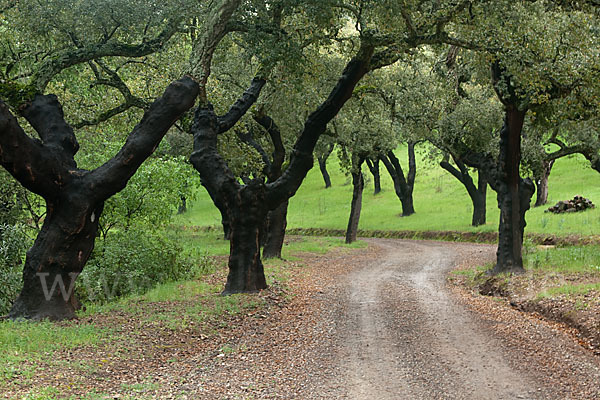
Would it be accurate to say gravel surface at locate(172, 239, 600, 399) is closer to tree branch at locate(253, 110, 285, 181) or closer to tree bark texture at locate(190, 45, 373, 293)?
tree bark texture at locate(190, 45, 373, 293)

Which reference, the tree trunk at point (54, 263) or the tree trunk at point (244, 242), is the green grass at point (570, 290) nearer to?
the tree trunk at point (244, 242)

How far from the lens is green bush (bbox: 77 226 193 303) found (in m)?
14.6

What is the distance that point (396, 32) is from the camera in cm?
1230

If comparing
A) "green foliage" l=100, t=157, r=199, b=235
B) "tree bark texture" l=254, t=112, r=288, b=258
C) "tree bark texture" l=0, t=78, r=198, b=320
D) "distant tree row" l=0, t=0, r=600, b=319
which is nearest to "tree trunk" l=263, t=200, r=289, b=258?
"tree bark texture" l=254, t=112, r=288, b=258

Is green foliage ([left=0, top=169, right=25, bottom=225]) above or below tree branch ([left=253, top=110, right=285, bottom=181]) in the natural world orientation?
below

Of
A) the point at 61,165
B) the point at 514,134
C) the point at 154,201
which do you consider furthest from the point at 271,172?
the point at 61,165

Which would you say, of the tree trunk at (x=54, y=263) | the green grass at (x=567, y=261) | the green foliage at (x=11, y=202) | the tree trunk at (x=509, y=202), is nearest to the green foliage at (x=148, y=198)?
the green foliage at (x=11, y=202)

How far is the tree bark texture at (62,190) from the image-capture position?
1029cm

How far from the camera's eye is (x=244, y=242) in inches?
531

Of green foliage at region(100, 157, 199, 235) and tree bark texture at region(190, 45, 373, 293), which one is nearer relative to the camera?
tree bark texture at region(190, 45, 373, 293)

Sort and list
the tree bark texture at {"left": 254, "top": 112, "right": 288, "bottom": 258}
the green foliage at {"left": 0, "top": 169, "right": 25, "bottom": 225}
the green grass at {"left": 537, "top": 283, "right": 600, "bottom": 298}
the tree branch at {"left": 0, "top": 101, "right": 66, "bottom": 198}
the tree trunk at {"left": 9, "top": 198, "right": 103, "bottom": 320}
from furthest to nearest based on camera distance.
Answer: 1. the tree bark texture at {"left": 254, "top": 112, "right": 288, "bottom": 258}
2. the green foliage at {"left": 0, "top": 169, "right": 25, "bottom": 225}
3. the green grass at {"left": 537, "top": 283, "right": 600, "bottom": 298}
4. the tree trunk at {"left": 9, "top": 198, "right": 103, "bottom": 320}
5. the tree branch at {"left": 0, "top": 101, "right": 66, "bottom": 198}

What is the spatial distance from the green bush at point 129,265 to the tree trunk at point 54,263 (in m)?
3.31

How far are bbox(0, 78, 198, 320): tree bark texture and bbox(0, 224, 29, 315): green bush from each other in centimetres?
332

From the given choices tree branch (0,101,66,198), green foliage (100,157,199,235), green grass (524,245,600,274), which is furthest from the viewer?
green foliage (100,157,199,235)
